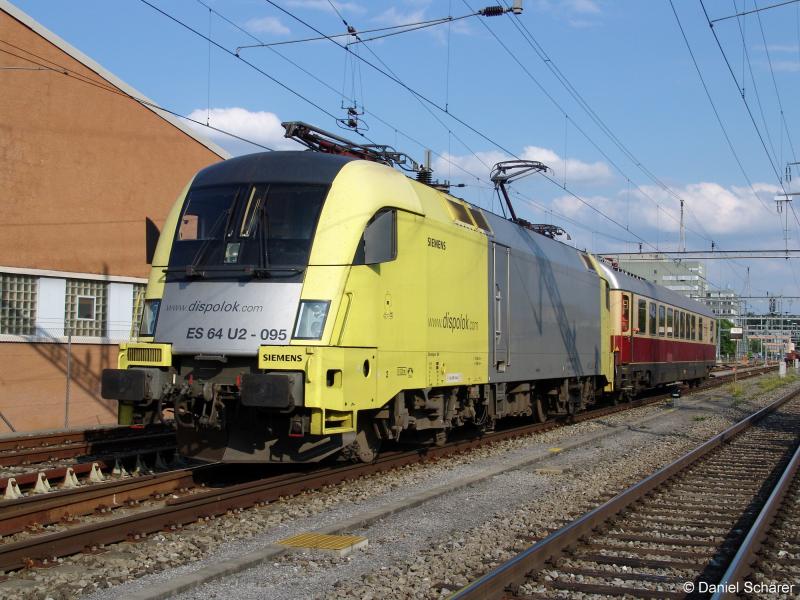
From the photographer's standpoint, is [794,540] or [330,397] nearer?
[794,540]

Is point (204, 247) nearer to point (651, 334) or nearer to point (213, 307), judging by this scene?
point (213, 307)

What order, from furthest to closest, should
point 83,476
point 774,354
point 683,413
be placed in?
point 774,354, point 683,413, point 83,476

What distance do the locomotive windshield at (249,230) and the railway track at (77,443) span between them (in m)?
4.20

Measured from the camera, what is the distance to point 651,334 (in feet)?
80.8

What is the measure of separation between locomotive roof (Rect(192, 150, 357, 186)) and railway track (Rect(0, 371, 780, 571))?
3408 mm

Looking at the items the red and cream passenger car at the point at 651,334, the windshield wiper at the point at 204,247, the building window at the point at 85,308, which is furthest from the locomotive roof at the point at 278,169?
the red and cream passenger car at the point at 651,334

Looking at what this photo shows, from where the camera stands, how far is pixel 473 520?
820cm

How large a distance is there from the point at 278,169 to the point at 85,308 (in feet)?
34.1

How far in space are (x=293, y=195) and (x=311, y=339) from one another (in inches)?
70.5

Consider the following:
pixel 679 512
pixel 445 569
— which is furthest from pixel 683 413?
pixel 445 569

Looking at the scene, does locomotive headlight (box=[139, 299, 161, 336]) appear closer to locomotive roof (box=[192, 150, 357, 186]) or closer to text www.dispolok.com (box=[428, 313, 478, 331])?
locomotive roof (box=[192, 150, 357, 186])

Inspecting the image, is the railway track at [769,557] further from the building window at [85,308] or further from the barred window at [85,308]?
the building window at [85,308]

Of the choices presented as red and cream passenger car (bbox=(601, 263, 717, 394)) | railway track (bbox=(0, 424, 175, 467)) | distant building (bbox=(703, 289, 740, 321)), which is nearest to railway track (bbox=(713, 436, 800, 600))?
railway track (bbox=(0, 424, 175, 467))

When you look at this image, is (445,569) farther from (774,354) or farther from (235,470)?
(774,354)
